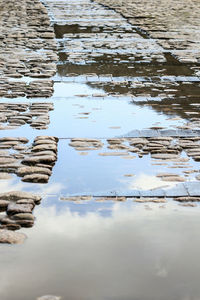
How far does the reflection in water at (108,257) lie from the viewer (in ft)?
10.7

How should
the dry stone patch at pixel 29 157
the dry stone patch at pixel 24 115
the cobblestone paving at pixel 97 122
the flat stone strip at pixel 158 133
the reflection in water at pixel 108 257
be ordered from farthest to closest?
the dry stone patch at pixel 24 115 → the flat stone strip at pixel 158 133 → the dry stone patch at pixel 29 157 → the cobblestone paving at pixel 97 122 → the reflection in water at pixel 108 257

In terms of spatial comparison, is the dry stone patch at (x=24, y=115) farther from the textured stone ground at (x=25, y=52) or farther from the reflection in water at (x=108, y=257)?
the reflection in water at (x=108, y=257)

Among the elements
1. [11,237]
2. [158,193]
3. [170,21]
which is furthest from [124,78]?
[170,21]

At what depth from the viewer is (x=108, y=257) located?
3611mm

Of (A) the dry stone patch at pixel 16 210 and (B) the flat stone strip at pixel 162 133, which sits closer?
(A) the dry stone patch at pixel 16 210

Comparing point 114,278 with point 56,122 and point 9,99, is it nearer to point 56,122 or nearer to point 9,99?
point 56,122

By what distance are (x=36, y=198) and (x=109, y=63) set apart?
19.8ft

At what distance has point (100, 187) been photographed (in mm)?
4777

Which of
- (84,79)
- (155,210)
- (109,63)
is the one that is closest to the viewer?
(155,210)

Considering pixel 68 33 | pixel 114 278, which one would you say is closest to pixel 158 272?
pixel 114 278

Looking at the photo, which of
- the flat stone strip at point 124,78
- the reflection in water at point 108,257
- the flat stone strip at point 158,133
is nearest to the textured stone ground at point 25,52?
the flat stone strip at point 124,78

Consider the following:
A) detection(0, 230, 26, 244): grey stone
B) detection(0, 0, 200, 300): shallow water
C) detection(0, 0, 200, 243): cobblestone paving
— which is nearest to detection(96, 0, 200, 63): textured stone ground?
detection(0, 0, 200, 243): cobblestone paving

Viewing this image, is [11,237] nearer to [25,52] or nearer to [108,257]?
[108,257]

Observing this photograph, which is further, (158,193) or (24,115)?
(24,115)
